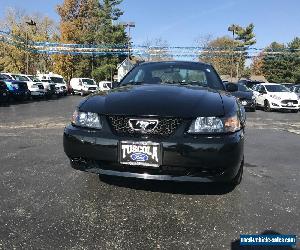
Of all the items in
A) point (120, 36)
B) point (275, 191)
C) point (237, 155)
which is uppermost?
point (120, 36)

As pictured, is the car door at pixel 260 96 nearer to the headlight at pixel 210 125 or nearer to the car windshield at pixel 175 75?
the car windshield at pixel 175 75

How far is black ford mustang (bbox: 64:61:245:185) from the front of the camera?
11.1 ft

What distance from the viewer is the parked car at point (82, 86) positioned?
35844 mm

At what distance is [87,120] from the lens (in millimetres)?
3760

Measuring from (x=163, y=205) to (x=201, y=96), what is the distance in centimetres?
119

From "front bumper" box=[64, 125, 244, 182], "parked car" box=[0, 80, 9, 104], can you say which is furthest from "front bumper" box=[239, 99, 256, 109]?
"front bumper" box=[64, 125, 244, 182]

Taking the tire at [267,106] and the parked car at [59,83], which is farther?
the parked car at [59,83]

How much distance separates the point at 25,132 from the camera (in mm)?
8734

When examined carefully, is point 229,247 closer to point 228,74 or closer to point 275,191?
point 275,191

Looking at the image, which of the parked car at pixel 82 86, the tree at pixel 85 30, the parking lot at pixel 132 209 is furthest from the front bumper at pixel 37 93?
the tree at pixel 85 30

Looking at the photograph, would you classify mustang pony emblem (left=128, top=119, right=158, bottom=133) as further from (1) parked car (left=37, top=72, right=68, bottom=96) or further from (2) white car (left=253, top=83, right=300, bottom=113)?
(1) parked car (left=37, top=72, right=68, bottom=96)

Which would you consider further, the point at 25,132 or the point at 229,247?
the point at 25,132

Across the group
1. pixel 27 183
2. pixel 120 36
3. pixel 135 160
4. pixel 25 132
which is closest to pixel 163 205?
pixel 135 160

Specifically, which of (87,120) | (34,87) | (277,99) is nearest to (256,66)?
(34,87)
